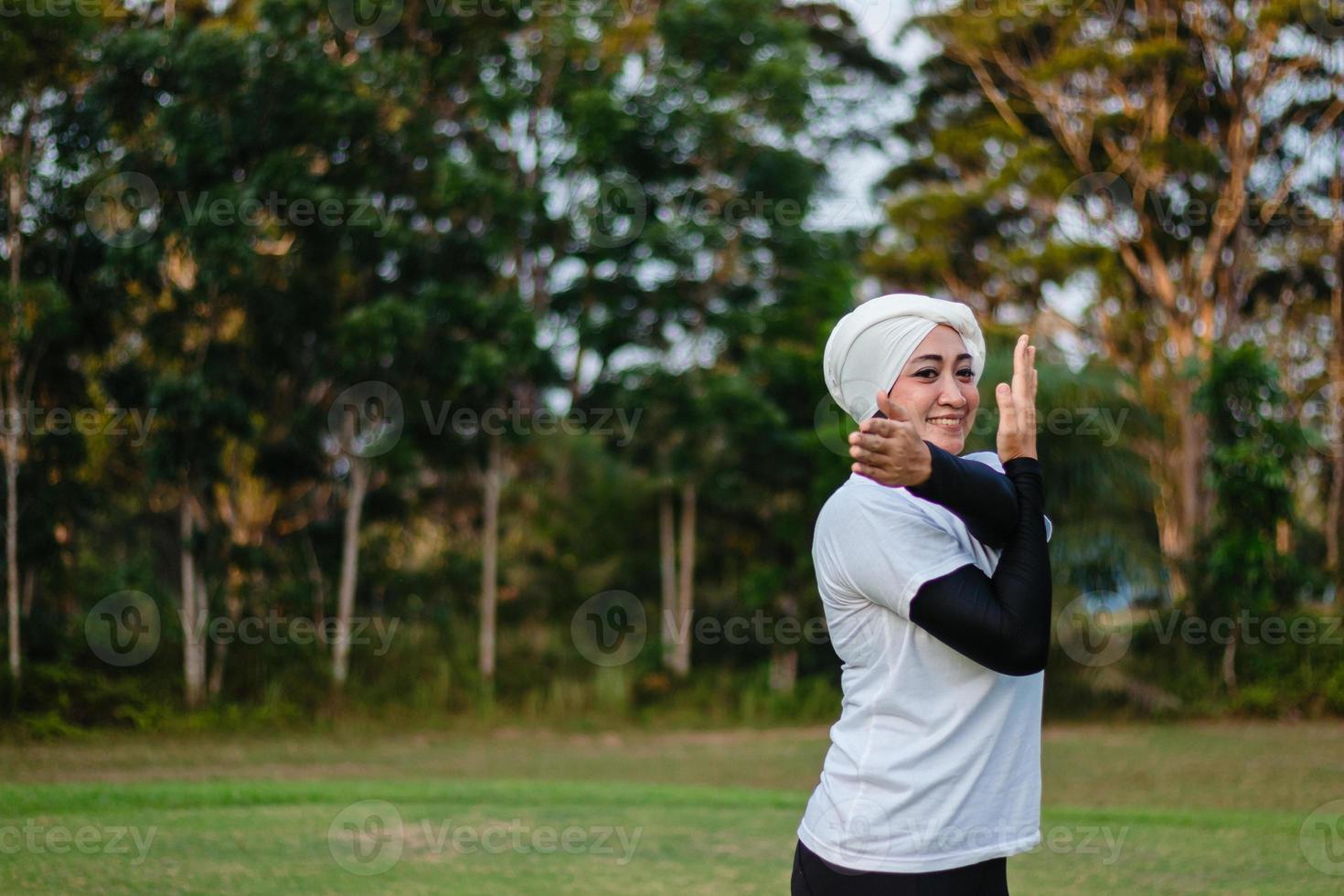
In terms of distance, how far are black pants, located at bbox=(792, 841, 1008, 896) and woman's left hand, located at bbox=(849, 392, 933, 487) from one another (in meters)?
0.54

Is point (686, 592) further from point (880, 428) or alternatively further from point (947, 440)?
point (880, 428)

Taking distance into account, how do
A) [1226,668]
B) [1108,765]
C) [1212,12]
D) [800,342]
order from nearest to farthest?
[1108,765] < [1226,668] < [800,342] < [1212,12]

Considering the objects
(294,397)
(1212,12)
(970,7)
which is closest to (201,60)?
(294,397)

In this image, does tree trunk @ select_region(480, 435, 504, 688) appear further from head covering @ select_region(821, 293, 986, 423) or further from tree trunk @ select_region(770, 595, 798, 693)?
head covering @ select_region(821, 293, 986, 423)

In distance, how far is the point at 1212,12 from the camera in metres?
20.1

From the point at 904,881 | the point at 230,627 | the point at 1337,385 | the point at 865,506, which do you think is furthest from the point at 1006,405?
the point at 1337,385

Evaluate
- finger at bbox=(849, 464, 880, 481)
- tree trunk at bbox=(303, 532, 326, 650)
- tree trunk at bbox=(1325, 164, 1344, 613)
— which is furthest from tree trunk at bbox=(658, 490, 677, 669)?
finger at bbox=(849, 464, 880, 481)

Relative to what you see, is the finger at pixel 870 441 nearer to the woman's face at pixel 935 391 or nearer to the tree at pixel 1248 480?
the woman's face at pixel 935 391

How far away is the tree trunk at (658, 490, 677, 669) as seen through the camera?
1590 centimetres

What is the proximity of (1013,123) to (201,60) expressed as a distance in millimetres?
12958

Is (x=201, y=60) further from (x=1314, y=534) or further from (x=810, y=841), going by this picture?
(x=1314, y=534)

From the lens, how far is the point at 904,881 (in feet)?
5.96

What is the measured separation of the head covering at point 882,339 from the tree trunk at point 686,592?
13.9 m

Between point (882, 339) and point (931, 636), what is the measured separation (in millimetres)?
436
